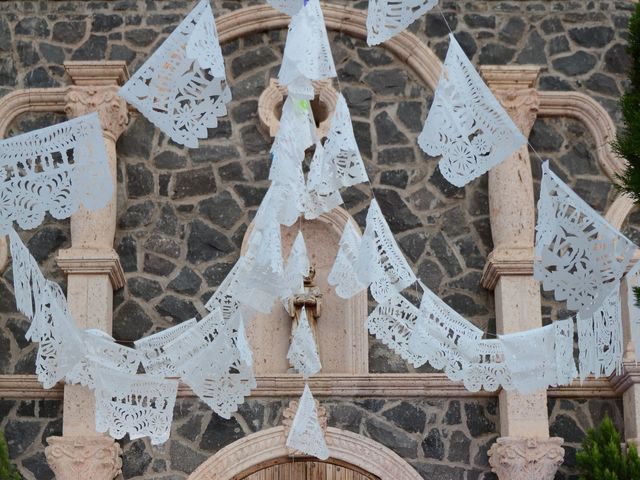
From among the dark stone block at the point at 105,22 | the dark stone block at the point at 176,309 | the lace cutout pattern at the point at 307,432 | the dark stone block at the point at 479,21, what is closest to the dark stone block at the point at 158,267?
the dark stone block at the point at 176,309

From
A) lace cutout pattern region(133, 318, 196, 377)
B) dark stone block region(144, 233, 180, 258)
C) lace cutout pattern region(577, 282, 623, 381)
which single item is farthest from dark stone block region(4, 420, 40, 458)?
lace cutout pattern region(577, 282, 623, 381)

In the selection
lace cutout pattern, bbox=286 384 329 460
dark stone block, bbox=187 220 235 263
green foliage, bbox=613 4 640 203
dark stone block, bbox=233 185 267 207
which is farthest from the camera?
dark stone block, bbox=233 185 267 207

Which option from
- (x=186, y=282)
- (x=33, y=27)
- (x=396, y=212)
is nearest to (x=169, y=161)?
(x=186, y=282)

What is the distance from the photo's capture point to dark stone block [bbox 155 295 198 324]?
991cm

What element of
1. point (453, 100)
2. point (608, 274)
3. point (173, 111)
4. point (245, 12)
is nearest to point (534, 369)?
point (608, 274)

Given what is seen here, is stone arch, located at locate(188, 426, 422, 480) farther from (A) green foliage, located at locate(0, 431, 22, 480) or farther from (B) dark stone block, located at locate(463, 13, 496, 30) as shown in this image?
(B) dark stone block, located at locate(463, 13, 496, 30)

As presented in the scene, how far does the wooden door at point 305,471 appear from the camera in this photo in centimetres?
962

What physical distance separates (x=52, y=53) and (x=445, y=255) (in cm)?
292

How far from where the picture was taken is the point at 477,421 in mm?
9695

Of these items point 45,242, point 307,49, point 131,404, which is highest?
point 45,242

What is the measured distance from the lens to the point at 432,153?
7.57 metres

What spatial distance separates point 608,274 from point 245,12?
158 inches

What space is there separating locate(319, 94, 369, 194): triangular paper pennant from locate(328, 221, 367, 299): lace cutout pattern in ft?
1.40

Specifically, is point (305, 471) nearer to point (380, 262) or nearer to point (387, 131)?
point (380, 262)
